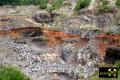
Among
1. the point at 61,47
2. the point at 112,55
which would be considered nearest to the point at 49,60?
the point at 61,47

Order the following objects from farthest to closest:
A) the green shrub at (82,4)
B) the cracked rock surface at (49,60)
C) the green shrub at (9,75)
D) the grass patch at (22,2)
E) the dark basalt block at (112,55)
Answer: the grass patch at (22,2) → the green shrub at (82,4) → the dark basalt block at (112,55) → the cracked rock surface at (49,60) → the green shrub at (9,75)

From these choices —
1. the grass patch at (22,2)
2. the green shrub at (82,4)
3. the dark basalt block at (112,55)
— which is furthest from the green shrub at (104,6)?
the grass patch at (22,2)

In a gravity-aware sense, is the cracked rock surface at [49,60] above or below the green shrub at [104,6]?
below

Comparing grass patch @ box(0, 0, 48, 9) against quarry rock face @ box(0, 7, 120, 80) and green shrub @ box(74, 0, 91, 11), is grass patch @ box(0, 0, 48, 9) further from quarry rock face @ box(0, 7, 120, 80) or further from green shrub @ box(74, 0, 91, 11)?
quarry rock face @ box(0, 7, 120, 80)

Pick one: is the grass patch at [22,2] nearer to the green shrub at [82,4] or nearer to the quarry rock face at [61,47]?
the green shrub at [82,4]

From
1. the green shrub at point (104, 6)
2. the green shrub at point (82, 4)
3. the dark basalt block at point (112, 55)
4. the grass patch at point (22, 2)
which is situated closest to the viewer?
the dark basalt block at point (112, 55)

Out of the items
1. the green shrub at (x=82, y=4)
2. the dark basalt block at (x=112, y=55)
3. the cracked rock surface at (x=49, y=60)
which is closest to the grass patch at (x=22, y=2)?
the green shrub at (x=82, y=4)

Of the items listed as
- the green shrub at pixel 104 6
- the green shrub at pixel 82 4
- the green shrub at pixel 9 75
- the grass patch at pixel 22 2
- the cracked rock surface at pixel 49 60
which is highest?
the green shrub at pixel 9 75

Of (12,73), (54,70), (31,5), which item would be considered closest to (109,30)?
(54,70)

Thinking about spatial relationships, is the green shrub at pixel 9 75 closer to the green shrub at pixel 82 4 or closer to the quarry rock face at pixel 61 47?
the quarry rock face at pixel 61 47

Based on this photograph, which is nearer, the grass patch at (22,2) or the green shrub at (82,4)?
the green shrub at (82,4)
